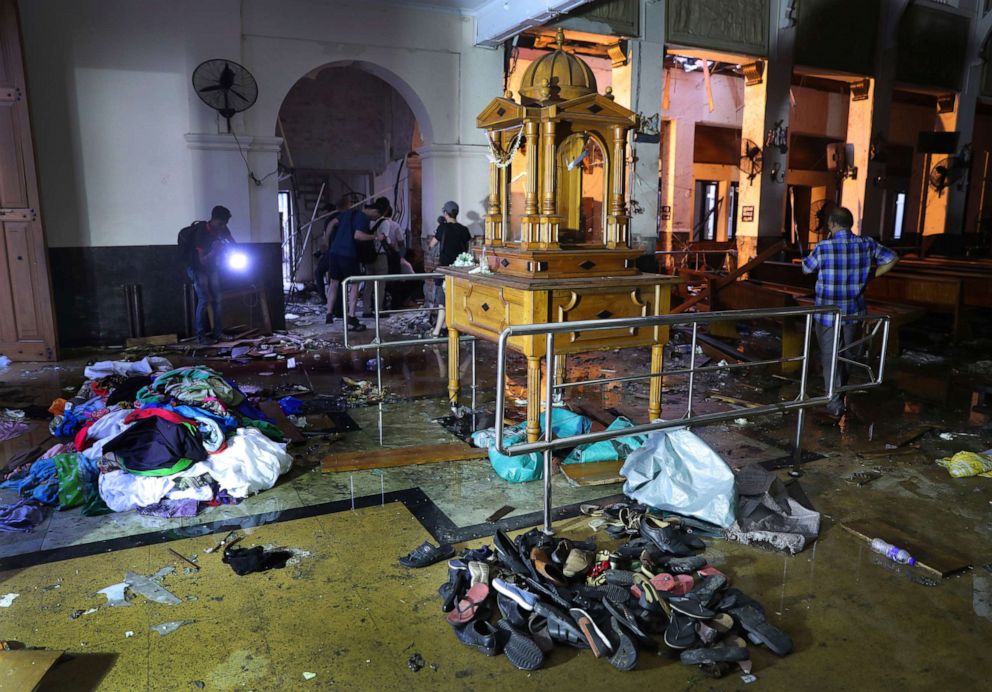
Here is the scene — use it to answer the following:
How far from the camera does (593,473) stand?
430 cm

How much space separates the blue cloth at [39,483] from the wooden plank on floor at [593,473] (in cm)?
289

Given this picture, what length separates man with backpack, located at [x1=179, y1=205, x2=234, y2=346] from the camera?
8.45 m

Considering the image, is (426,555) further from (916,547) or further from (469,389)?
(469,389)

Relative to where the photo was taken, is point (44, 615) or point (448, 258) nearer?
point (44, 615)

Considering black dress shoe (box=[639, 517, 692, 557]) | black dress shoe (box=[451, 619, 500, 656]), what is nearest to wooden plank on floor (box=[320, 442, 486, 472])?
black dress shoe (box=[639, 517, 692, 557])

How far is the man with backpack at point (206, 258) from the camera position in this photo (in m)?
8.45

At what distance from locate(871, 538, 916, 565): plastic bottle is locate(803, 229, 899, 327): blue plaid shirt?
2.74 metres

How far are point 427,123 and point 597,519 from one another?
760cm

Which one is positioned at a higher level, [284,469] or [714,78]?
[714,78]

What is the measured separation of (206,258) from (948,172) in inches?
568

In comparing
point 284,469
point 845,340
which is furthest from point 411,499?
point 845,340

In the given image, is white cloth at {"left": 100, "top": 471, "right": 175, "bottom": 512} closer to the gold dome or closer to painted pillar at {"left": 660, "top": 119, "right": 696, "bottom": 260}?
the gold dome

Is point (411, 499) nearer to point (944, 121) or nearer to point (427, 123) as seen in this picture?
point (427, 123)

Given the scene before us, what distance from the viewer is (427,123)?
9.98 metres
